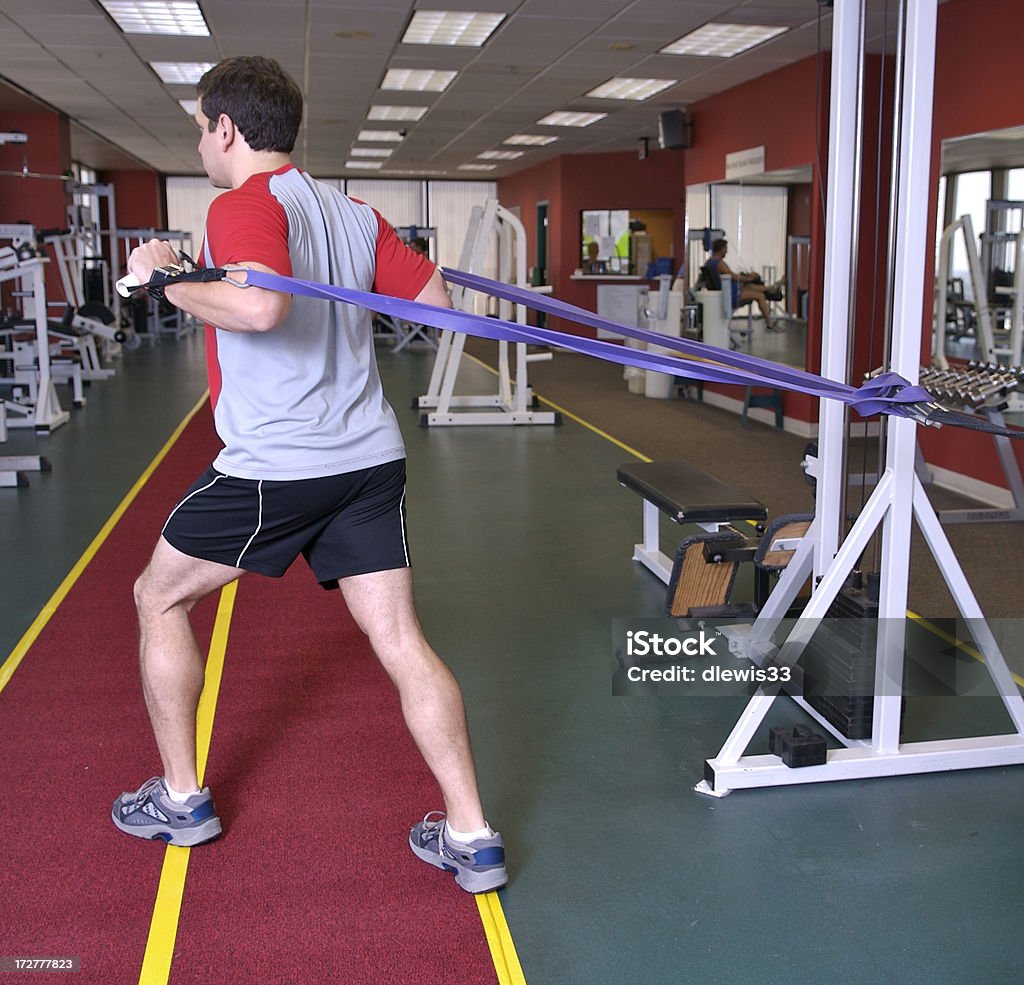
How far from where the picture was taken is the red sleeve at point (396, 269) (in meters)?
2.06

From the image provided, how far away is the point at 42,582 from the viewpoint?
13.4 ft

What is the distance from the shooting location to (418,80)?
A: 9.48 m

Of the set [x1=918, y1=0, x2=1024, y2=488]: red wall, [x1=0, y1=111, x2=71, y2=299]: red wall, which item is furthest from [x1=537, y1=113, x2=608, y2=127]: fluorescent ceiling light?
[x1=918, y1=0, x2=1024, y2=488]: red wall

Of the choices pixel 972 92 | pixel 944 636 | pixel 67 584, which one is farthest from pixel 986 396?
pixel 67 584

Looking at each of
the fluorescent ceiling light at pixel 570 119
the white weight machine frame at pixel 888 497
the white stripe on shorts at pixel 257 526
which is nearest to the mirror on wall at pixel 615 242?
the fluorescent ceiling light at pixel 570 119

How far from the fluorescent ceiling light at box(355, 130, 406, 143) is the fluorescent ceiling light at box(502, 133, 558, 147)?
1.40 metres

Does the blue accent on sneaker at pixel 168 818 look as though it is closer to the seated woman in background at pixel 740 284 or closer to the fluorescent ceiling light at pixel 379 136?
the seated woman in background at pixel 740 284

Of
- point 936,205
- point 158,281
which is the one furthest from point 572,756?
point 936,205

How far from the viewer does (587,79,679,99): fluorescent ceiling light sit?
9.29m

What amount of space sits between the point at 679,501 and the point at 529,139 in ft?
37.0

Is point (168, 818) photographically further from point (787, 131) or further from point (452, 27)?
point (787, 131)

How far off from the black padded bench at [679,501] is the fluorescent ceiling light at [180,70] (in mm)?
6073

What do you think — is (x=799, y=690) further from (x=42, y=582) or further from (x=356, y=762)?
(x=42, y=582)

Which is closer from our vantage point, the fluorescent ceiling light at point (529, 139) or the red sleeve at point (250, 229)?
the red sleeve at point (250, 229)
